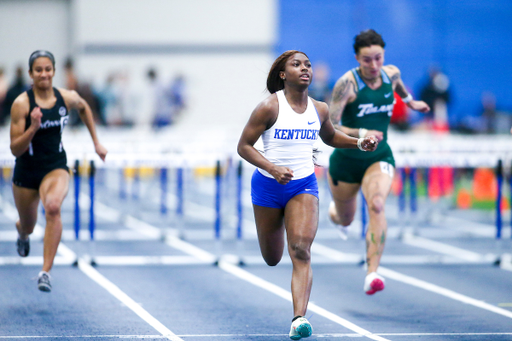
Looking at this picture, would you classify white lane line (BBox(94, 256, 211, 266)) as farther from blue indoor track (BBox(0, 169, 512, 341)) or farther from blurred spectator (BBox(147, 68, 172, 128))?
blurred spectator (BBox(147, 68, 172, 128))

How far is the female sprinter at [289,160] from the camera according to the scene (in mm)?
5258

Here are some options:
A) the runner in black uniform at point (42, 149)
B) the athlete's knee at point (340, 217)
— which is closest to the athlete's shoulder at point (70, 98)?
the runner in black uniform at point (42, 149)

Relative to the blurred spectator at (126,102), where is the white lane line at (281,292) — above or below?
below

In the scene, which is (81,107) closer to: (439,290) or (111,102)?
(439,290)

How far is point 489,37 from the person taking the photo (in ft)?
88.0

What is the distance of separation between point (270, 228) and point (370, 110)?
2.07 m

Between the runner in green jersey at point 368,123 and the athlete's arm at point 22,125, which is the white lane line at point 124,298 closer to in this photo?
the athlete's arm at point 22,125

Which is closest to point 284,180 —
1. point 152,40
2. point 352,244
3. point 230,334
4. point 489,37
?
point 230,334

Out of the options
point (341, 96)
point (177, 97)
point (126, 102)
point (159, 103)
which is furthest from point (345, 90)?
point (177, 97)

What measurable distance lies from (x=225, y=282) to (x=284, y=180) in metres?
3.19

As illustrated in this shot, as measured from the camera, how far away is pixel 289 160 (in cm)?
545

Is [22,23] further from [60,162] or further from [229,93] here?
[60,162]

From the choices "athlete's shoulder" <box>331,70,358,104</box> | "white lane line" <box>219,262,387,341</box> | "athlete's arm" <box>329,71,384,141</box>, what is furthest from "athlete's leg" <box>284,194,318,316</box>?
"athlete's shoulder" <box>331,70,358,104</box>

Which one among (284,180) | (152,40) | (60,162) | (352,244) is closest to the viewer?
(284,180)
